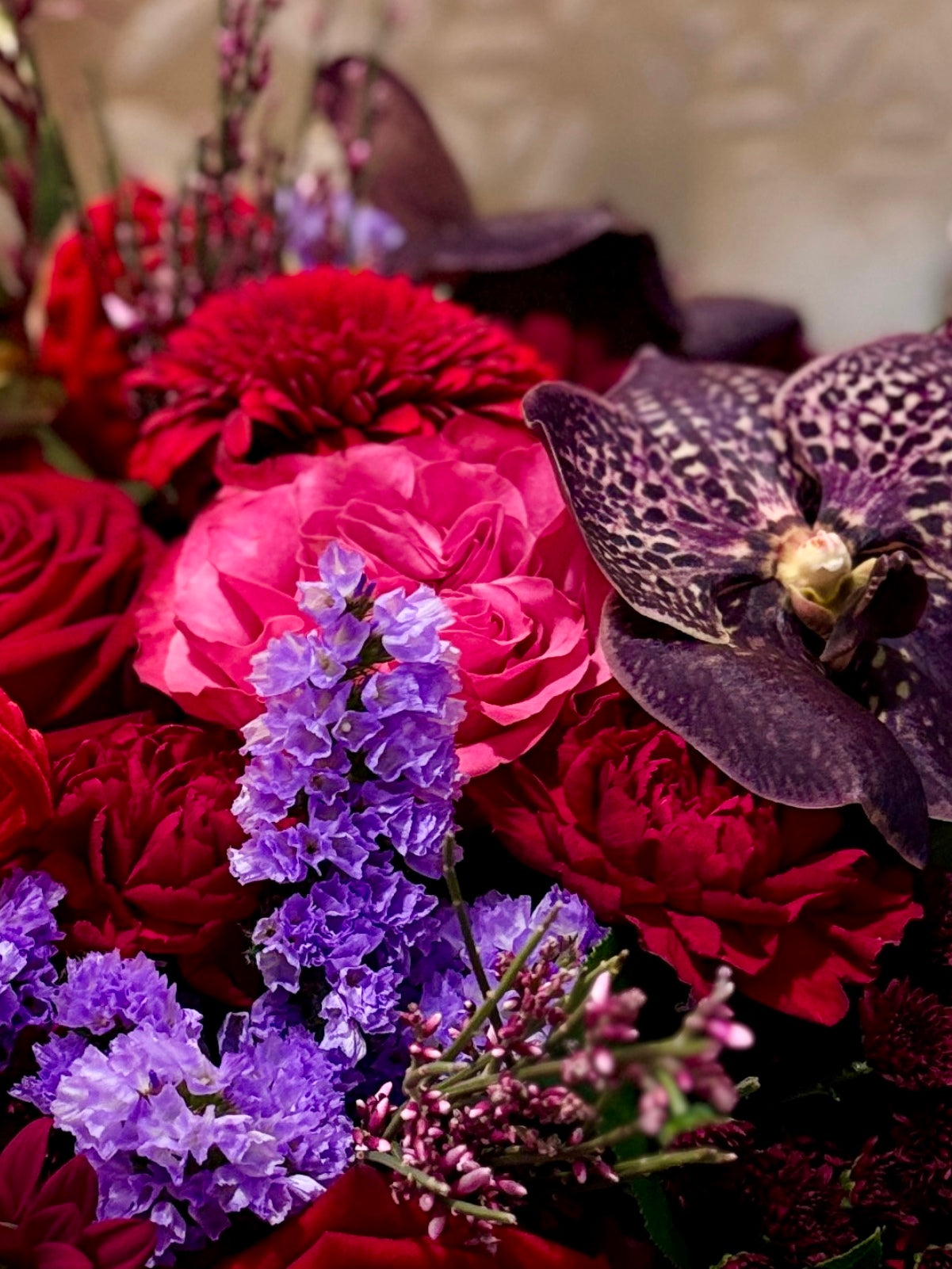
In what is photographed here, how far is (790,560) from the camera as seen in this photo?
513 millimetres

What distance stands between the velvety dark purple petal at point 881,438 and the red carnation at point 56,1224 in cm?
38

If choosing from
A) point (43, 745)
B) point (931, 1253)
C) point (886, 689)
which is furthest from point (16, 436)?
point (931, 1253)

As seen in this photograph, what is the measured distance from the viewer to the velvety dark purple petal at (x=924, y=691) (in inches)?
18.6

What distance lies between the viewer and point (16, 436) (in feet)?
2.49

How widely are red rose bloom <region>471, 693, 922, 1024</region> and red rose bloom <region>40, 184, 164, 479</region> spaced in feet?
1.48

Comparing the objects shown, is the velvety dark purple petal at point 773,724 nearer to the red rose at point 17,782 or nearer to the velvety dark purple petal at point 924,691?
Result: the velvety dark purple petal at point 924,691

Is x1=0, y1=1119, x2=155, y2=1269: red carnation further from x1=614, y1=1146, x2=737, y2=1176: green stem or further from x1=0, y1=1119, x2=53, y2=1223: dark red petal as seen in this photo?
x1=614, y1=1146, x2=737, y2=1176: green stem

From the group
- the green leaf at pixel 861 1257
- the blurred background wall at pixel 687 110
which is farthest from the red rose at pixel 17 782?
the blurred background wall at pixel 687 110

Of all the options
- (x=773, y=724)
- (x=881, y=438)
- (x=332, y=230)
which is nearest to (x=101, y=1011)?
(x=773, y=724)

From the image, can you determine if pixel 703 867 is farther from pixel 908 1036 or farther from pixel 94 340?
pixel 94 340

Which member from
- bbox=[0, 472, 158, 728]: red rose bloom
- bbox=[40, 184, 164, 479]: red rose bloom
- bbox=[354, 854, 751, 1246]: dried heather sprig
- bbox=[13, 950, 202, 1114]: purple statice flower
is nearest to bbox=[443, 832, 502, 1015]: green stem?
bbox=[354, 854, 751, 1246]: dried heather sprig

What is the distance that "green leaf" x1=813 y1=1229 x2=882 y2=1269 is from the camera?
1.39 feet

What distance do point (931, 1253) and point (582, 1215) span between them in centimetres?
13

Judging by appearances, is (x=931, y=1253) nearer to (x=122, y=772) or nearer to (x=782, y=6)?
(x=122, y=772)
